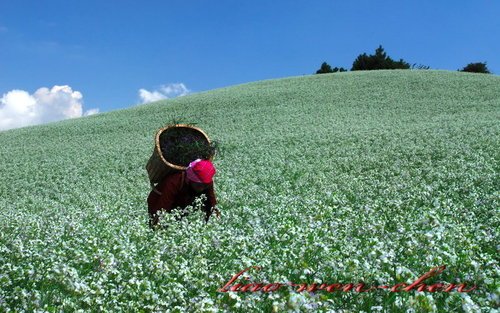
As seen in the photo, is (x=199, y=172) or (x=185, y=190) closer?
(x=199, y=172)

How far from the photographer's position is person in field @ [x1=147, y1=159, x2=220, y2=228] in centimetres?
789

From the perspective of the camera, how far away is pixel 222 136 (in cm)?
2744

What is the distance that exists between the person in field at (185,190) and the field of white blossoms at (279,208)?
558 mm

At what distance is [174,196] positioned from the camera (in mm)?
8219

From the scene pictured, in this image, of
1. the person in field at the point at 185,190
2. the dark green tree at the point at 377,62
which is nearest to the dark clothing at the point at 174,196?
the person in field at the point at 185,190

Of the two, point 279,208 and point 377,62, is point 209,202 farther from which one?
point 377,62

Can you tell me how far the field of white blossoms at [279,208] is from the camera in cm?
415

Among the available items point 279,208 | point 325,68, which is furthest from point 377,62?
point 279,208

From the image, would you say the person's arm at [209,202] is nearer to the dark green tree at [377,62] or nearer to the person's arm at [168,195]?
the person's arm at [168,195]

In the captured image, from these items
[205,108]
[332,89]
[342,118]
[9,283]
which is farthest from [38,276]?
[332,89]

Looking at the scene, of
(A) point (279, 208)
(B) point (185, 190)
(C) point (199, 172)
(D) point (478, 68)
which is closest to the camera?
(C) point (199, 172)

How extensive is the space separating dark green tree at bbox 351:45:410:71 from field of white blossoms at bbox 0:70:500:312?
29585 millimetres

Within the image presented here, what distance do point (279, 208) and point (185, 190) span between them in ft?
6.12

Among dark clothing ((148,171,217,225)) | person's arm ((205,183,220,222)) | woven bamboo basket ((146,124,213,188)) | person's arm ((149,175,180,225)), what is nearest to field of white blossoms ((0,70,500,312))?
person's arm ((205,183,220,222))
